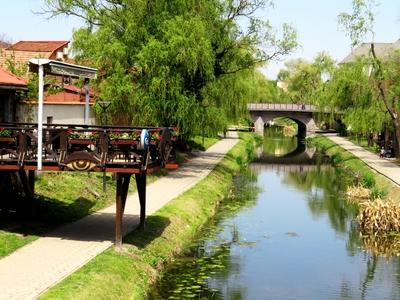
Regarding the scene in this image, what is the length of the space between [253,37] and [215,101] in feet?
14.5

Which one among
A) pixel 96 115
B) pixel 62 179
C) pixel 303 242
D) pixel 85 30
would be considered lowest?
pixel 303 242

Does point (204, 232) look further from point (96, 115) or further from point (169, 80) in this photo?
point (96, 115)

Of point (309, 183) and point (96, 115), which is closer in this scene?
Result: point (96, 115)

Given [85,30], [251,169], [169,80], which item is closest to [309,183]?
[251,169]

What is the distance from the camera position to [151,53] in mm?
28062

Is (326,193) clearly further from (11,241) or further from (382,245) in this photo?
(11,241)

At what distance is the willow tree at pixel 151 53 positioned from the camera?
2842 cm

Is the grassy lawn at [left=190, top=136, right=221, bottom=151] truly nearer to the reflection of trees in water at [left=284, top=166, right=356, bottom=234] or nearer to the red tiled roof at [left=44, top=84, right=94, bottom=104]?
the reflection of trees in water at [left=284, top=166, right=356, bottom=234]

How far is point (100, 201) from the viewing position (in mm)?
21922

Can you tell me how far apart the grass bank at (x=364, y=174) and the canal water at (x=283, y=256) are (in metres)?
1.69

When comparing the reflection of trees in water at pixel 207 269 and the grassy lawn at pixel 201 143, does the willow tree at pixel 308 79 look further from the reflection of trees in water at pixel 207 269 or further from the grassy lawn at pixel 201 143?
the reflection of trees in water at pixel 207 269

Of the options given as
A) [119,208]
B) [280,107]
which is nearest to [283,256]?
[119,208]

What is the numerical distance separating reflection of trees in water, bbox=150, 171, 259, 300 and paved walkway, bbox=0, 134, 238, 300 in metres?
1.88

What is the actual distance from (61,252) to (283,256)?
293 inches
